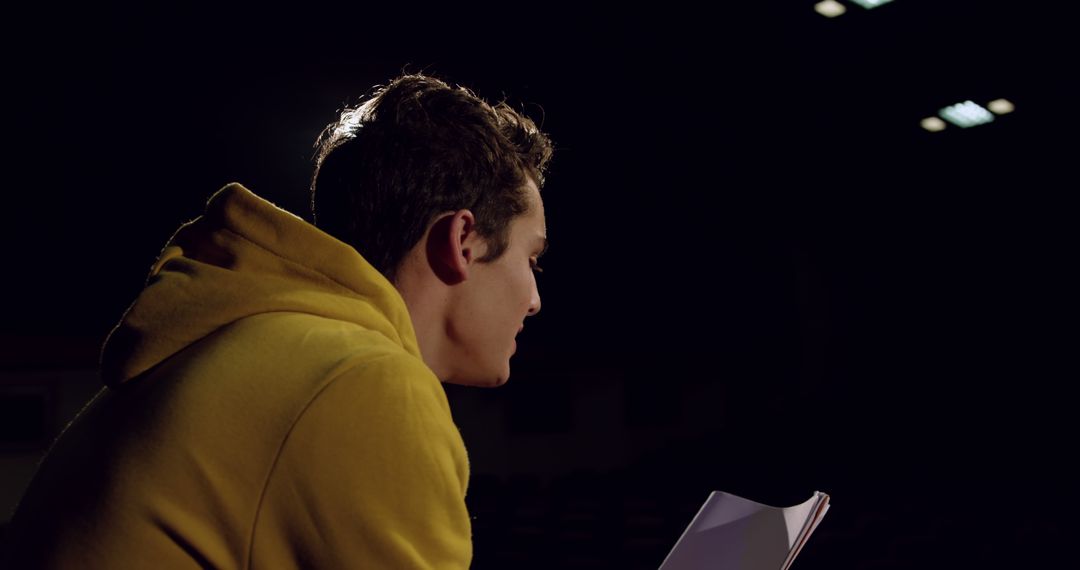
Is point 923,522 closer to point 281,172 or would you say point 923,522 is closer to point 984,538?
point 984,538

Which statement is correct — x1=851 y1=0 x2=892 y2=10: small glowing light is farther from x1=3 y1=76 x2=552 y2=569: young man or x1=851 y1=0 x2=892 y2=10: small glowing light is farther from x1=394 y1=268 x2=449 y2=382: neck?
x1=3 y1=76 x2=552 y2=569: young man

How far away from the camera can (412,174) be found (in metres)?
0.94

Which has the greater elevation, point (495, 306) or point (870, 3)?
point (870, 3)

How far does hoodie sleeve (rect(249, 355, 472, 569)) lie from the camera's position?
568mm

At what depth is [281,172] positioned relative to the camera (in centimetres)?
803

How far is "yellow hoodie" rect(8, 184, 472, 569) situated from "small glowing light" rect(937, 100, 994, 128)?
27.7 ft

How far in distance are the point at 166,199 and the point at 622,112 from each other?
4.41 meters

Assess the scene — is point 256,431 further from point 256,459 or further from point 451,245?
point 451,245

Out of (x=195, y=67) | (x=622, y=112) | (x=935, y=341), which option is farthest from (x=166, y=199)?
(x=935, y=341)

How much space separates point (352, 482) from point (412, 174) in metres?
0.45

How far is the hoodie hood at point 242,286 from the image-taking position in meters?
0.67

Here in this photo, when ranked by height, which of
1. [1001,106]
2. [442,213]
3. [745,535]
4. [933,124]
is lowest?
[745,535]

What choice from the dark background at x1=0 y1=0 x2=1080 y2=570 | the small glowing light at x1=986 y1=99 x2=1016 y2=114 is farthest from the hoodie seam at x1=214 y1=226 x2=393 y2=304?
the small glowing light at x1=986 y1=99 x2=1016 y2=114

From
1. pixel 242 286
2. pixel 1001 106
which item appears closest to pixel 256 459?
pixel 242 286
